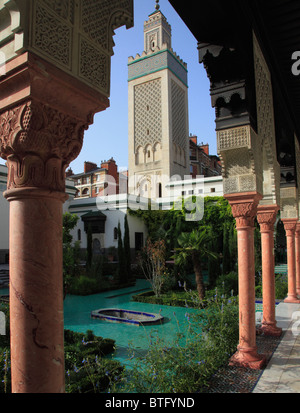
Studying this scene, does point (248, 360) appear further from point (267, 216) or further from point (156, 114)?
point (156, 114)

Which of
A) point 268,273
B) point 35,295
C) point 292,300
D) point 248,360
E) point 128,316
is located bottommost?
point 128,316

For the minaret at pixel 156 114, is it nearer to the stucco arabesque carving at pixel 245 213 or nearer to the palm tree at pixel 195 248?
the palm tree at pixel 195 248

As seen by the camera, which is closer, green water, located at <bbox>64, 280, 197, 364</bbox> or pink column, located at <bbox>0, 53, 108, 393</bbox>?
pink column, located at <bbox>0, 53, 108, 393</bbox>

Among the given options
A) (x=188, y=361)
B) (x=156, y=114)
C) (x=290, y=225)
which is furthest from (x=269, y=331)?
(x=156, y=114)

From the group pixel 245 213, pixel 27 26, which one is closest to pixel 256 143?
pixel 245 213

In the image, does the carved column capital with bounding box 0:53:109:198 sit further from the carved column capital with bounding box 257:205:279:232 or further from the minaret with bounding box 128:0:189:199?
the minaret with bounding box 128:0:189:199

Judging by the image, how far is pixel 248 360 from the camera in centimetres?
415

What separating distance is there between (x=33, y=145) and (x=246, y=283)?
351 centimetres

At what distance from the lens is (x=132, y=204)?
829 inches

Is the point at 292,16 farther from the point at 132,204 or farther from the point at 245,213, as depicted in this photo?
the point at 132,204

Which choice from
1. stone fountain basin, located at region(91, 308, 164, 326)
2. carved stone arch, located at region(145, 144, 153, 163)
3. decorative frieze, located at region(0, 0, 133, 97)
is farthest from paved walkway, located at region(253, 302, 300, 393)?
carved stone arch, located at region(145, 144, 153, 163)

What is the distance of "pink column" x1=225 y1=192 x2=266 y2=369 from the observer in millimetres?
4191

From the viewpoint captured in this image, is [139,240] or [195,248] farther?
[139,240]

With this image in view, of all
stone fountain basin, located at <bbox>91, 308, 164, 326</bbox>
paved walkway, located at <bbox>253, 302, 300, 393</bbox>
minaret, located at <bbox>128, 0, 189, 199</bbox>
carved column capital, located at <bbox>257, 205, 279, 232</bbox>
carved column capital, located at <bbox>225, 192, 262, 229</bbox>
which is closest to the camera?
paved walkway, located at <bbox>253, 302, 300, 393</bbox>
